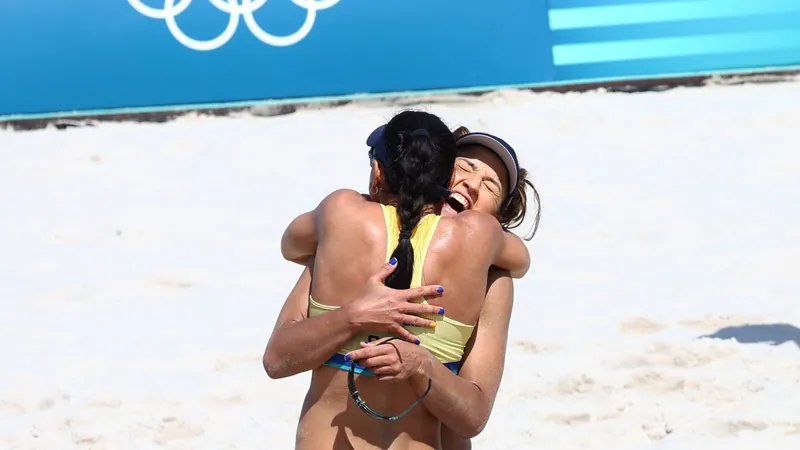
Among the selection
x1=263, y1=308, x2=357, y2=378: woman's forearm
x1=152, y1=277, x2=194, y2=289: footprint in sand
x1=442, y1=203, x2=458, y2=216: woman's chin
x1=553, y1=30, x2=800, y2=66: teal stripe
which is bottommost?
x1=263, y1=308, x2=357, y2=378: woman's forearm

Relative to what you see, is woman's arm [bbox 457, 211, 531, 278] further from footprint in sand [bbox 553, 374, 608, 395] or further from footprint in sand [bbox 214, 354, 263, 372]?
footprint in sand [bbox 214, 354, 263, 372]

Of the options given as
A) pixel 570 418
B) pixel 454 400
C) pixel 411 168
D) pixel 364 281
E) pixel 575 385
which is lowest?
pixel 570 418

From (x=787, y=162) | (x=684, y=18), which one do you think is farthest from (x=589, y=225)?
(x=684, y=18)

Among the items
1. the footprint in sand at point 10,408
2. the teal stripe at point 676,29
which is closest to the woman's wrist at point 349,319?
the footprint in sand at point 10,408

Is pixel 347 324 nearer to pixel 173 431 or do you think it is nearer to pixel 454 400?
pixel 454 400

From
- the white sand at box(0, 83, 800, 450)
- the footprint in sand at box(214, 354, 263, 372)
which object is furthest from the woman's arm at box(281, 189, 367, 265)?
the footprint in sand at box(214, 354, 263, 372)

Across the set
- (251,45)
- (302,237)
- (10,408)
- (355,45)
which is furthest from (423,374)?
(251,45)

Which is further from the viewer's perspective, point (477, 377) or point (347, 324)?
point (477, 377)

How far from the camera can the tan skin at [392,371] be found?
2.06m

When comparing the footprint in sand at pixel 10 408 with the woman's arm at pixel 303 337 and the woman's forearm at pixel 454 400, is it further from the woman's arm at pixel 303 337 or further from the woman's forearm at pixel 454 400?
the woman's forearm at pixel 454 400

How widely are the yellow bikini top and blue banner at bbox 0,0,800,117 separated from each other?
20.6 feet

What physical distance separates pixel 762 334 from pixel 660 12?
380cm

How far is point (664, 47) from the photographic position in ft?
27.4

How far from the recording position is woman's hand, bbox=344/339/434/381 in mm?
1999
